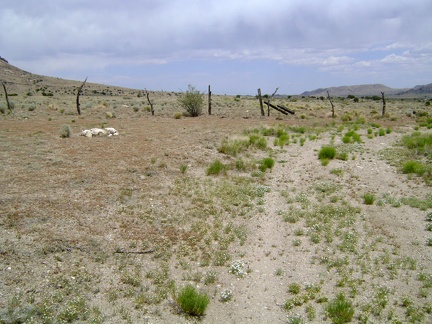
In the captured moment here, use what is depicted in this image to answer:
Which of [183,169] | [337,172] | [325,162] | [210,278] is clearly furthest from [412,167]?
[210,278]

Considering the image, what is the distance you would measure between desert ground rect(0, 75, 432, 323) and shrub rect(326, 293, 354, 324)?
0.12 feet

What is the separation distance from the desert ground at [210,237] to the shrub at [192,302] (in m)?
0.13

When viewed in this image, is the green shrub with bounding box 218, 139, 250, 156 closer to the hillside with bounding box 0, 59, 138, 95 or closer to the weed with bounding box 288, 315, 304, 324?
the weed with bounding box 288, 315, 304, 324

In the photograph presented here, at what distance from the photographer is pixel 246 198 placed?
11.1m

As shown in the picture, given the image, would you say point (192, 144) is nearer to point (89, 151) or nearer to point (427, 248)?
point (89, 151)

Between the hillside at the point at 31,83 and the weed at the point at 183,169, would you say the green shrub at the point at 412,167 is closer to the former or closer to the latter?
the weed at the point at 183,169

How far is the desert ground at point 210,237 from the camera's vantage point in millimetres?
6145

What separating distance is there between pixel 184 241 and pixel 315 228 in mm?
3224

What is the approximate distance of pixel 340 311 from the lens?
5.90m

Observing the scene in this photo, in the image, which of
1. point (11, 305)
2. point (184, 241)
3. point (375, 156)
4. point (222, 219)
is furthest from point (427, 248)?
point (375, 156)

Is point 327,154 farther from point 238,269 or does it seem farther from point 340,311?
point 340,311

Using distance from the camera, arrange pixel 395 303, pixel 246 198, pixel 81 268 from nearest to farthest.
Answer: pixel 395 303 < pixel 81 268 < pixel 246 198

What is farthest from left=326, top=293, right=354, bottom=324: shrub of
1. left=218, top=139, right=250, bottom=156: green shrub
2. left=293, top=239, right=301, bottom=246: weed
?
left=218, top=139, right=250, bottom=156: green shrub

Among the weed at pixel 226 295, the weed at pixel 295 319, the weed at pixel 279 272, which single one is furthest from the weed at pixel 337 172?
the weed at pixel 295 319
